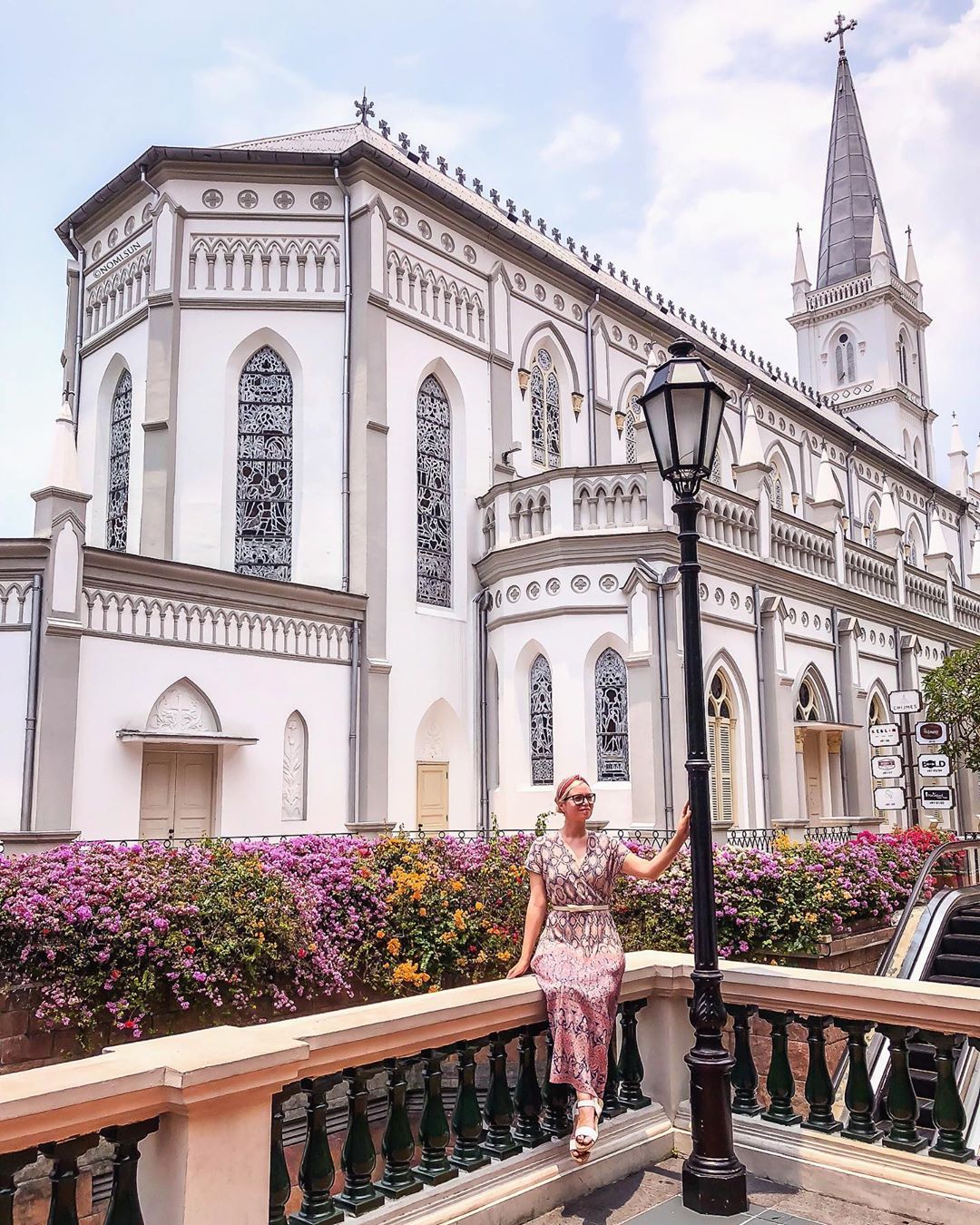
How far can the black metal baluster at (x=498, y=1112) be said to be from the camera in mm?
4910

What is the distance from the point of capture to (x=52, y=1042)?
27.1 ft

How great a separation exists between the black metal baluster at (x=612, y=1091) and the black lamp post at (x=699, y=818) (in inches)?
16.0

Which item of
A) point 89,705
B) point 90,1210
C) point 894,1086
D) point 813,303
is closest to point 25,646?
point 89,705

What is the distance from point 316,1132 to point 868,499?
36.6m

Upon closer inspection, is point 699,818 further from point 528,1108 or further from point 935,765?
point 935,765

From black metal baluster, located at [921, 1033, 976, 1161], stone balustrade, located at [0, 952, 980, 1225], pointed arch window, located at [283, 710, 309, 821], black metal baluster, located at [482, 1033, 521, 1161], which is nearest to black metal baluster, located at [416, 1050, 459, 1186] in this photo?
stone balustrade, located at [0, 952, 980, 1225]

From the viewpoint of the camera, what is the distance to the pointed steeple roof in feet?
159

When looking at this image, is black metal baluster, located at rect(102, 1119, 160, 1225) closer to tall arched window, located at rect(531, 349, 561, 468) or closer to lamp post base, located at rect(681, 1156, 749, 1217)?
lamp post base, located at rect(681, 1156, 749, 1217)

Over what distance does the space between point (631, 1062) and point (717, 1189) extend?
3.18 feet

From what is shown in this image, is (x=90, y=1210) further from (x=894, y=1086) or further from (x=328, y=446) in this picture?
(x=328, y=446)

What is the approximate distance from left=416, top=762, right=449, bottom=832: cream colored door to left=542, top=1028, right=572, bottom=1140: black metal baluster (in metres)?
14.0

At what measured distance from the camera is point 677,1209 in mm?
4926

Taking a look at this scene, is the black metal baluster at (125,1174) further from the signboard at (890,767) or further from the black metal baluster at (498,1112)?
the signboard at (890,767)

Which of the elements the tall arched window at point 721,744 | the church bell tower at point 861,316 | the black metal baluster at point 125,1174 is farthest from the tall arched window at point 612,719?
the church bell tower at point 861,316
